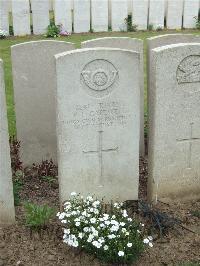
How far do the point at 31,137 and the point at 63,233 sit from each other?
1.84m

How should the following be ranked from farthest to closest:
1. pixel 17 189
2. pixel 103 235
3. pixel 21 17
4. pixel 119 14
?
pixel 119 14, pixel 21 17, pixel 17 189, pixel 103 235

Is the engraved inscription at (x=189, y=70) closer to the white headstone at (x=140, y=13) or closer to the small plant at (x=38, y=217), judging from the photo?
the small plant at (x=38, y=217)

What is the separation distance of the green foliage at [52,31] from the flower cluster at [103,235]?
882 cm

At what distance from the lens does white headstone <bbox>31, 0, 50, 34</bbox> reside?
1269cm

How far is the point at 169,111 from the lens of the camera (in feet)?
16.0

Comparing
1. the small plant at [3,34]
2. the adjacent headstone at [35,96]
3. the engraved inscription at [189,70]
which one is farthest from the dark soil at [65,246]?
the small plant at [3,34]

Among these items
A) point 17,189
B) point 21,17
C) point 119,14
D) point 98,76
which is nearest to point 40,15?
point 21,17

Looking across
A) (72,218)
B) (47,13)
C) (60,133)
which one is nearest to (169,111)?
(60,133)

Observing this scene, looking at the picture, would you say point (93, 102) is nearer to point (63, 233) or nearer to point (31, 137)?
point (63, 233)

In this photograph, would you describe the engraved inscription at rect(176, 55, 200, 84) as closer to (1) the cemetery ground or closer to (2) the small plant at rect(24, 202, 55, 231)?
(1) the cemetery ground

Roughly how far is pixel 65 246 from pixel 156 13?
33.1ft

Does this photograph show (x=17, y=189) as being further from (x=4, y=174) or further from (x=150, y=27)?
(x=150, y=27)

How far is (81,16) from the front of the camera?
42.6 feet

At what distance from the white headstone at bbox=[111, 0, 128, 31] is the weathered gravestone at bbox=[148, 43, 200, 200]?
28.3 ft
